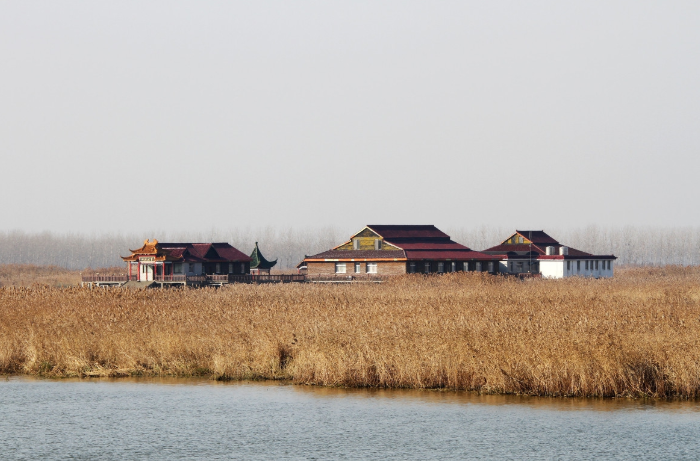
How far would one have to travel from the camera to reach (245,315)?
29625 millimetres

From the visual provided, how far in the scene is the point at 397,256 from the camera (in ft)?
253

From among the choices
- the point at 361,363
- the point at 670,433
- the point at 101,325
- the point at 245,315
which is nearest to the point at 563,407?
the point at 670,433

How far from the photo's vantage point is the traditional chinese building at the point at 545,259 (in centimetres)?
8531

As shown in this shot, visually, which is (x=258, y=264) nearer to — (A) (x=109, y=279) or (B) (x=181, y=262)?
(B) (x=181, y=262)

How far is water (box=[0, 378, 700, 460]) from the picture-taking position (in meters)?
16.6

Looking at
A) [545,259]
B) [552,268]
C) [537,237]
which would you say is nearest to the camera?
[552,268]

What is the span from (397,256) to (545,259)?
1812 centimetres

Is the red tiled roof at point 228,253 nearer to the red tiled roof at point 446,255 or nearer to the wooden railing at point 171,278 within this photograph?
the wooden railing at point 171,278

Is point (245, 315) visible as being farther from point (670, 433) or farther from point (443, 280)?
point (443, 280)

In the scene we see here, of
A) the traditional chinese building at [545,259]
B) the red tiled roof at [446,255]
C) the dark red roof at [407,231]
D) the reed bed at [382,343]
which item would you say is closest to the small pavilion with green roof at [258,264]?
the dark red roof at [407,231]

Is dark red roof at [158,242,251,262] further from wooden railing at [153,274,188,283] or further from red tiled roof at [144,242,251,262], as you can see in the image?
wooden railing at [153,274,188,283]

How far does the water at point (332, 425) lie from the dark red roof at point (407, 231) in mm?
58650

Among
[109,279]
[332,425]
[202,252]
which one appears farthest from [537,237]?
[332,425]

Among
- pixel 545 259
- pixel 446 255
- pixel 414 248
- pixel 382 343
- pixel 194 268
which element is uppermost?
pixel 414 248
